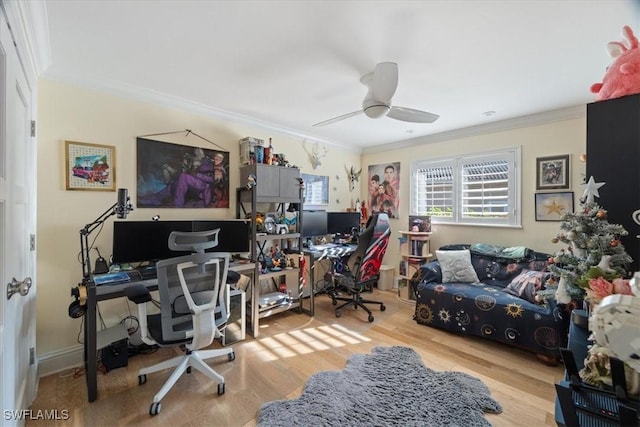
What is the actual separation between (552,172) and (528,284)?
138cm

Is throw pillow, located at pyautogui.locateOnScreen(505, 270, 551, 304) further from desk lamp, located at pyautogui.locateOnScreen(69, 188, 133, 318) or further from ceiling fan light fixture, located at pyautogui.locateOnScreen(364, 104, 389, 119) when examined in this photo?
desk lamp, located at pyautogui.locateOnScreen(69, 188, 133, 318)

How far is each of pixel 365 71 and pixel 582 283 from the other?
74.3 inches

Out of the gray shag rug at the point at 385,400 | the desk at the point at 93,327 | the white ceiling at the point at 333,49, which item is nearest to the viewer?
the white ceiling at the point at 333,49

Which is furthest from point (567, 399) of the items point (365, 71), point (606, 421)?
point (365, 71)

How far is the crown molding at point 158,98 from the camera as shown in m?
2.22

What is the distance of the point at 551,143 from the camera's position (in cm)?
308

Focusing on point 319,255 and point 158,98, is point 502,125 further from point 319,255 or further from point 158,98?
point 158,98

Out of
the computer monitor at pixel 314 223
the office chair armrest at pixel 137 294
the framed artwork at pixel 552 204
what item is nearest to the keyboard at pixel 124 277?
the office chair armrest at pixel 137 294

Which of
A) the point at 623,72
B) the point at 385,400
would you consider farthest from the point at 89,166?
the point at 623,72

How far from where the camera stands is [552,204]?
306 cm

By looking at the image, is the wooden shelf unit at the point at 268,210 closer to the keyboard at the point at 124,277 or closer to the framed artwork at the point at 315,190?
the framed artwork at the point at 315,190

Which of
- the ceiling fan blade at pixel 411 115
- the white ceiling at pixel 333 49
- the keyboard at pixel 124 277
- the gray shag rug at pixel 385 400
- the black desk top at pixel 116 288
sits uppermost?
the white ceiling at pixel 333 49

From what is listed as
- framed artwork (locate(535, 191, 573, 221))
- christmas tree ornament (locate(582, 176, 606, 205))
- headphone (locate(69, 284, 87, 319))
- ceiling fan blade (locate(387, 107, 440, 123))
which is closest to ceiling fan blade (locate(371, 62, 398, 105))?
ceiling fan blade (locate(387, 107, 440, 123))

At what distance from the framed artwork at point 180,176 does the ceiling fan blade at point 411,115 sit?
188 centimetres
